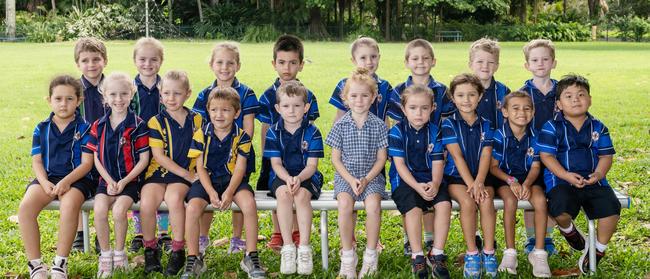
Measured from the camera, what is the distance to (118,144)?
15.2 ft

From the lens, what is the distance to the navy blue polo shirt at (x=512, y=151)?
467 centimetres

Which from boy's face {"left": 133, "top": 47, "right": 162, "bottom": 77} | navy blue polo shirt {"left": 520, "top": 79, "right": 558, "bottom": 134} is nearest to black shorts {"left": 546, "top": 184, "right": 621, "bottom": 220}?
navy blue polo shirt {"left": 520, "top": 79, "right": 558, "bottom": 134}

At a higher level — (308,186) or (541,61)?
(541,61)

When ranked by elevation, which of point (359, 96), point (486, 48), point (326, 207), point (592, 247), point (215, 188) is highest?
point (486, 48)

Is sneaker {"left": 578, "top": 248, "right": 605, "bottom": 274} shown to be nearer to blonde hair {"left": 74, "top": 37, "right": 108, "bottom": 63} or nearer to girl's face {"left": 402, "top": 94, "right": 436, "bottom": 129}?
girl's face {"left": 402, "top": 94, "right": 436, "bottom": 129}

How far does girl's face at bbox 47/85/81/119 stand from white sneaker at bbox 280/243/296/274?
162 cm

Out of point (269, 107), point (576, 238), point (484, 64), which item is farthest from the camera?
point (269, 107)

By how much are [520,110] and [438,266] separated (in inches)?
44.2

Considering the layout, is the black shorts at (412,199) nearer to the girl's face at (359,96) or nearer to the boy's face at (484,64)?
the girl's face at (359,96)

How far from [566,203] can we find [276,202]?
175 cm

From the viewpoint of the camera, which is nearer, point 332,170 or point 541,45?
point 541,45

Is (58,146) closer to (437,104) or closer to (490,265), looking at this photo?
(437,104)

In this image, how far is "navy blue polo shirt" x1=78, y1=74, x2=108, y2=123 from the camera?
16.9 ft

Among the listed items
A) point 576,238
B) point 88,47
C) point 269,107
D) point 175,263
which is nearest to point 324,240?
point 175,263
